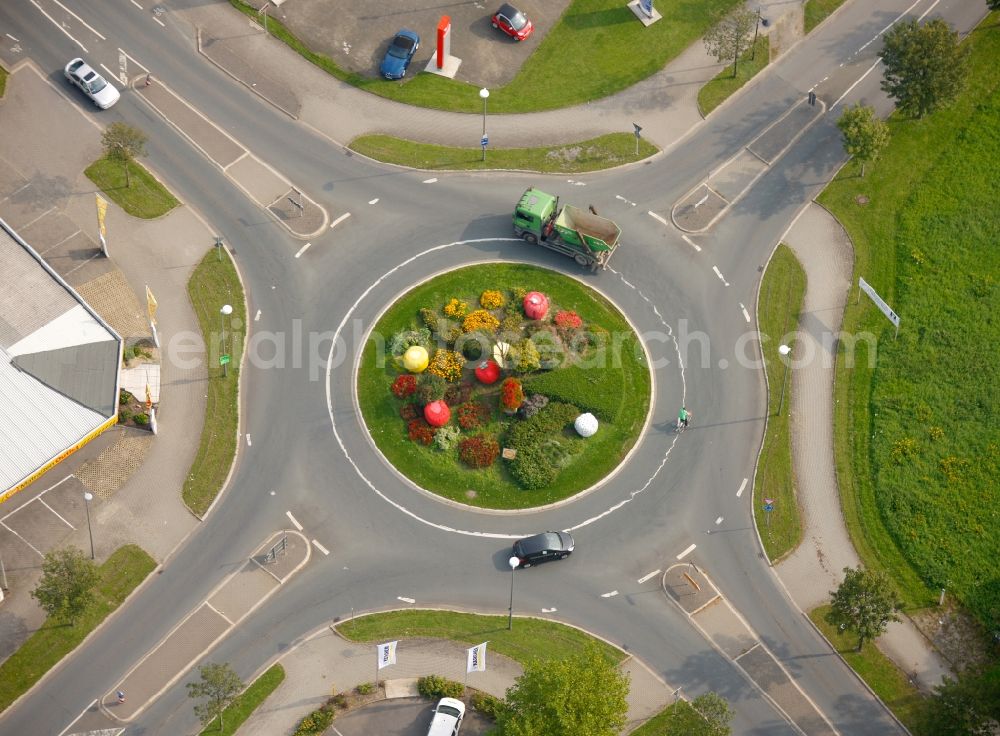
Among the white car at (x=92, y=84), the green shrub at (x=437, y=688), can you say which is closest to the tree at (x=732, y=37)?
the white car at (x=92, y=84)

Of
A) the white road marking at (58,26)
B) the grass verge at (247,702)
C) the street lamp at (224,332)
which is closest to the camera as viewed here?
the grass verge at (247,702)

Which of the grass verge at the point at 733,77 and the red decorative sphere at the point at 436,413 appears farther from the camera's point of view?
the grass verge at the point at 733,77

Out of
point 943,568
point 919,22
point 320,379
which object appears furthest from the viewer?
point 919,22

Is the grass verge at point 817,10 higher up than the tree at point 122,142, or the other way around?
the grass verge at point 817,10

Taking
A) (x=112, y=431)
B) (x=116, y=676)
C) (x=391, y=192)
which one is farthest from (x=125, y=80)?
(x=116, y=676)

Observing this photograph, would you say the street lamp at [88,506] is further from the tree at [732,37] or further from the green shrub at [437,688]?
the tree at [732,37]

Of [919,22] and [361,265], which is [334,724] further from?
[919,22]

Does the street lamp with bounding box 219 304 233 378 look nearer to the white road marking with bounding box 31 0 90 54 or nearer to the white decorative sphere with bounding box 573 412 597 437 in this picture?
the white decorative sphere with bounding box 573 412 597 437
